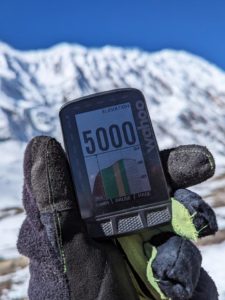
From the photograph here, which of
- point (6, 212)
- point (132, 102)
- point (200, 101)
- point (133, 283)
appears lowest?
point (133, 283)

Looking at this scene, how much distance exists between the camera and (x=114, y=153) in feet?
3.79

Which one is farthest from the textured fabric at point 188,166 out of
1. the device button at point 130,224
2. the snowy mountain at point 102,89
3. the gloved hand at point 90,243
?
the snowy mountain at point 102,89

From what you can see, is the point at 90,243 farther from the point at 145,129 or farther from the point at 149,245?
the point at 145,129

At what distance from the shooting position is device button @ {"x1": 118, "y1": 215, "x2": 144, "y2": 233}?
1126 mm

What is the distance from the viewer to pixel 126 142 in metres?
1.16

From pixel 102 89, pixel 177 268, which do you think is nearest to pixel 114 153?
pixel 177 268

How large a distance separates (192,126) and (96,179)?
22616mm

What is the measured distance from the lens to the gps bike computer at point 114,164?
113 centimetres

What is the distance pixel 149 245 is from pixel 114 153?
19 centimetres

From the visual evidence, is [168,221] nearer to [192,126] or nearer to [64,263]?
[64,263]

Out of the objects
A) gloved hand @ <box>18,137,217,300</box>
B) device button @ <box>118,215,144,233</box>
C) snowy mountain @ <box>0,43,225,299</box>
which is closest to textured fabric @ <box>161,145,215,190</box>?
gloved hand @ <box>18,137,217,300</box>

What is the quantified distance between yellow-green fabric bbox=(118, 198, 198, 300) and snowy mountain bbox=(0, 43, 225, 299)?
8.56m

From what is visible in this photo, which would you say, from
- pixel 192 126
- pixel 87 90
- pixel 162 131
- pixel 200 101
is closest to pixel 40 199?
pixel 162 131

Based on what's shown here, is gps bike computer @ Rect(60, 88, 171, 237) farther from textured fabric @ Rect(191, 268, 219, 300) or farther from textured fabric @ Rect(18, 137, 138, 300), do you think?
textured fabric @ Rect(191, 268, 219, 300)
